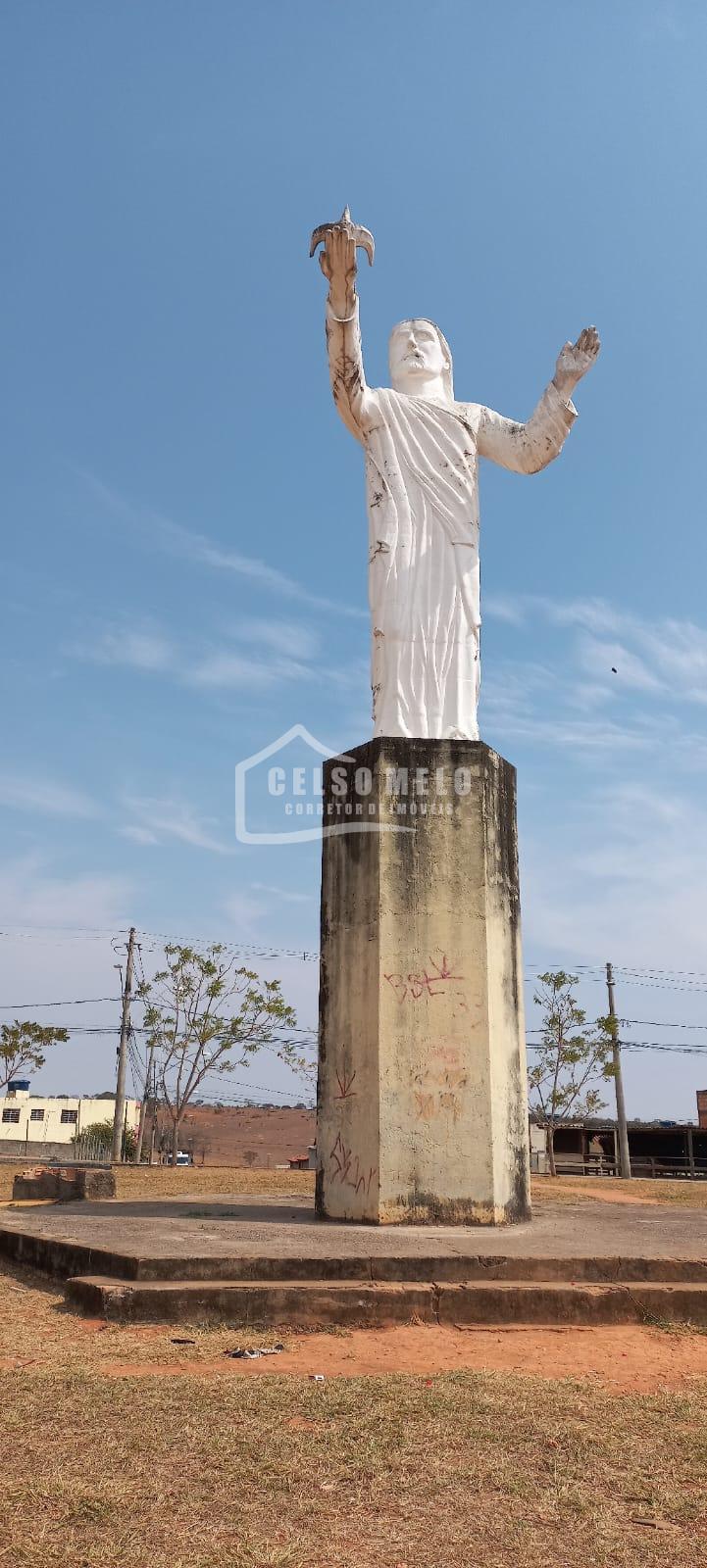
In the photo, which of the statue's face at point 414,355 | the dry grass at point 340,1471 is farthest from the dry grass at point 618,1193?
the dry grass at point 340,1471

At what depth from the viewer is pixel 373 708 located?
8547mm

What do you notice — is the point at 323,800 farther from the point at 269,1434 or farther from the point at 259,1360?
the point at 269,1434

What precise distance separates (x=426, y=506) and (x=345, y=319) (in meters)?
1.50

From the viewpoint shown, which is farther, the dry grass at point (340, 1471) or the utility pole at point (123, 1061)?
the utility pole at point (123, 1061)

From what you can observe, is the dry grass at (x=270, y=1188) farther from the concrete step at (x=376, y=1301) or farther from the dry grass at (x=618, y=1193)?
the concrete step at (x=376, y=1301)

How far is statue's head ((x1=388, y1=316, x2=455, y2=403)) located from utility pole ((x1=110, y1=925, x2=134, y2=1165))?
27184mm

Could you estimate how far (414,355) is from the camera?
9.30 metres

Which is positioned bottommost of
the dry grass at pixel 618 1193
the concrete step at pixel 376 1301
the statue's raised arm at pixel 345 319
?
the dry grass at pixel 618 1193

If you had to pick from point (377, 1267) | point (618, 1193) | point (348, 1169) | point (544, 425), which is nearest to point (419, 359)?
point (544, 425)

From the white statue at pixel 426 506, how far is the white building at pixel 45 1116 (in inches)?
1987

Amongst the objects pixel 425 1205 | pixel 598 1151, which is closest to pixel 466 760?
pixel 425 1205

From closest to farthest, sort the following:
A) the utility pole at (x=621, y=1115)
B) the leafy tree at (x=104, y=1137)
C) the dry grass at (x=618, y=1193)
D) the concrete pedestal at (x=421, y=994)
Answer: the concrete pedestal at (x=421, y=994), the dry grass at (x=618, y=1193), the utility pole at (x=621, y=1115), the leafy tree at (x=104, y=1137)

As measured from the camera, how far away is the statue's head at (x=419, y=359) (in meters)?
9.25

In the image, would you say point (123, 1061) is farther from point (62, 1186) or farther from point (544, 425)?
point (544, 425)
